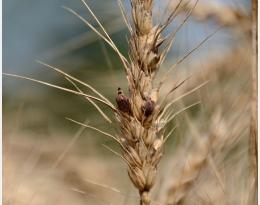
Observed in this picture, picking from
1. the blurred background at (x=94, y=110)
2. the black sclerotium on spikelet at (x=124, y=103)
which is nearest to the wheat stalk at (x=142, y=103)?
the black sclerotium on spikelet at (x=124, y=103)

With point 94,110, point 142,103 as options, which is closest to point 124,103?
point 142,103

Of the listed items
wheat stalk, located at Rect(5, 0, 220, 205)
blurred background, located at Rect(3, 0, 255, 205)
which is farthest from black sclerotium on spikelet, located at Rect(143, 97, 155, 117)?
blurred background, located at Rect(3, 0, 255, 205)

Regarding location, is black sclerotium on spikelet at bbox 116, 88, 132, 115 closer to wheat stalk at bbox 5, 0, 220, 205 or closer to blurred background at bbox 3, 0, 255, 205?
wheat stalk at bbox 5, 0, 220, 205

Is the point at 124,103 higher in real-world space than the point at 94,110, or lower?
higher

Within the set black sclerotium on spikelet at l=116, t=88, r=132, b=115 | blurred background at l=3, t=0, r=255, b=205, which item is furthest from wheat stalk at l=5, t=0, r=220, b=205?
blurred background at l=3, t=0, r=255, b=205

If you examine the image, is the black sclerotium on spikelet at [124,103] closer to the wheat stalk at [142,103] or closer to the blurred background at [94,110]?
the wheat stalk at [142,103]

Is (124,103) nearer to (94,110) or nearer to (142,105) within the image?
(142,105)

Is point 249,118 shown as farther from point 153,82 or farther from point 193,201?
point 153,82

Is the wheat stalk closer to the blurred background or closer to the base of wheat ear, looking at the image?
the base of wheat ear

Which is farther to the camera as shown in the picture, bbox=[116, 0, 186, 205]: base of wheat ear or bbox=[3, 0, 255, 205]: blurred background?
bbox=[3, 0, 255, 205]: blurred background

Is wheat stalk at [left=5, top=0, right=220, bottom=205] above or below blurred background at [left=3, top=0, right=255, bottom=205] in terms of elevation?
above
